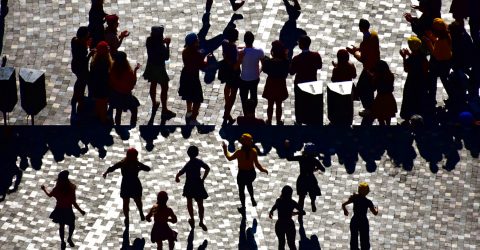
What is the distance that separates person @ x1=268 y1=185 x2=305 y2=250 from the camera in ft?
114

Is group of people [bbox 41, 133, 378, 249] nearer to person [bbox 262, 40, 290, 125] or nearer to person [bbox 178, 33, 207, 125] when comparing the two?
person [bbox 262, 40, 290, 125]

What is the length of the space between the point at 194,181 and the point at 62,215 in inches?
91.7

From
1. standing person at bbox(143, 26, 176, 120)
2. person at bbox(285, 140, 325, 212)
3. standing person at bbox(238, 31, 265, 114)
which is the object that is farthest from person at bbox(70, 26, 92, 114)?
person at bbox(285, 140, 325, 212)

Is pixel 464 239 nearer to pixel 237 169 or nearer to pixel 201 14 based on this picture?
pixel 237 169

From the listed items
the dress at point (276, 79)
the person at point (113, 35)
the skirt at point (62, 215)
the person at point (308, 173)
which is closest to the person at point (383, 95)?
the dress at point (276, 79)

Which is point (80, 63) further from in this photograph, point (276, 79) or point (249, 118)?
point (276, 79)

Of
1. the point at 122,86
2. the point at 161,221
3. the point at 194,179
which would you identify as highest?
the point at 122,86

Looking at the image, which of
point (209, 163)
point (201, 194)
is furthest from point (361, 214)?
point (209, 163)

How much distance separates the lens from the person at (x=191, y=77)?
38750 mm

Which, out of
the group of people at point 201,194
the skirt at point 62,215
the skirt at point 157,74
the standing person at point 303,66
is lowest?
the skirt at point 62,215

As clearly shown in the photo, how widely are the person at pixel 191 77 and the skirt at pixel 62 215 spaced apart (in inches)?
184

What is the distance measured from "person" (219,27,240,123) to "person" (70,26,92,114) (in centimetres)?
262

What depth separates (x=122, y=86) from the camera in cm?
3875

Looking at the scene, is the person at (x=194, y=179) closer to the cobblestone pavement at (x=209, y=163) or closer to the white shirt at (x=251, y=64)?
the cobblestone pavement at (x=209, y=163)
